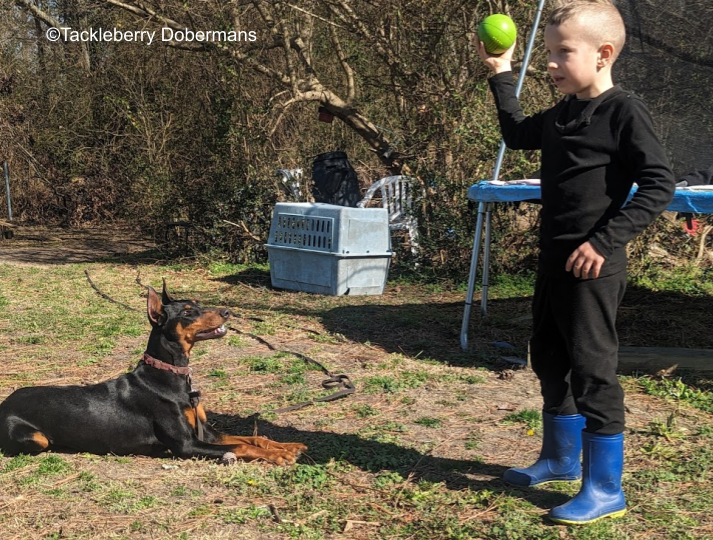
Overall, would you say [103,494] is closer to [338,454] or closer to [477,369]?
[338,454]

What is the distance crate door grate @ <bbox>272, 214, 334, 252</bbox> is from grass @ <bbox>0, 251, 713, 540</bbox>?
0.75 m

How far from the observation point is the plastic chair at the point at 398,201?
9195mm

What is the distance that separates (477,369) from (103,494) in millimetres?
2710

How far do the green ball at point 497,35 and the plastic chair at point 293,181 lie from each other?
615cm

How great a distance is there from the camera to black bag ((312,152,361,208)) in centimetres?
994

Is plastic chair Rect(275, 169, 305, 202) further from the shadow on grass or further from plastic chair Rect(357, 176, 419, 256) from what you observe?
the shadow on grass

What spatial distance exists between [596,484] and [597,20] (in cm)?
163

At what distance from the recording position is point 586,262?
279cm

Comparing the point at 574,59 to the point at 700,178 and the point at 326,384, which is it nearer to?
the point at 326,384

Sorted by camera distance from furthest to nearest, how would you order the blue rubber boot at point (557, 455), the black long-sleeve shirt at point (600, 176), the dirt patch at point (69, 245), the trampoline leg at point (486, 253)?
the dirt patch at point (69, 245), the trampoline leg at point (486, 253), the blue rubber boot at point (557, 455), the black long-sleeve shirt at point (600, 176)

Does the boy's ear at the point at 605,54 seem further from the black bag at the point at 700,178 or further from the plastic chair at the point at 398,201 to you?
the plastic chair at the point at 398,201

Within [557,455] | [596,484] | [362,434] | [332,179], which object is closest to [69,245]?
[332,179]

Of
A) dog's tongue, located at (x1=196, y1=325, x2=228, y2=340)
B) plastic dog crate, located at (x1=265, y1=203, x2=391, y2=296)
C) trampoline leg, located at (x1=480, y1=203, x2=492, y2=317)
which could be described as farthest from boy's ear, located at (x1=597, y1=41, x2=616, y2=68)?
plastic dog crate, located at (x1=265, y1=203, x2=391, y2=296)

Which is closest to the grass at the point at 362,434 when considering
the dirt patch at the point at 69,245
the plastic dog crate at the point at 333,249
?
the plastic dog crate at the point at 333,249
